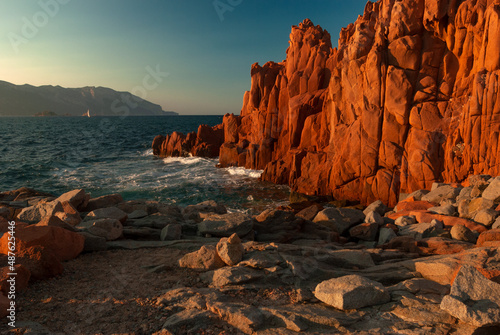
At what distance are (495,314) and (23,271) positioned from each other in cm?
915

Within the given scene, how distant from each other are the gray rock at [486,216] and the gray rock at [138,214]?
543 inches

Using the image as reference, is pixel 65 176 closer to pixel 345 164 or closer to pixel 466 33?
pixel 345 164

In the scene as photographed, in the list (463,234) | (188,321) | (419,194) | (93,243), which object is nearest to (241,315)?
(188,321)

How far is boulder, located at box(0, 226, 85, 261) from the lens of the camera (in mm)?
7863

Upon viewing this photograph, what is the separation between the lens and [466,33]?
20.0m

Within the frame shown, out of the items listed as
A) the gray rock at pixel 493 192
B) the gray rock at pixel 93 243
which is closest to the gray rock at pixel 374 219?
the gray rock at pixel 493 192

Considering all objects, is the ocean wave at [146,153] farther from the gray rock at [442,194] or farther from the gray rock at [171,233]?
the gray rock at [442,194]

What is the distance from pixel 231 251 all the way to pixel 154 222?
540 cm

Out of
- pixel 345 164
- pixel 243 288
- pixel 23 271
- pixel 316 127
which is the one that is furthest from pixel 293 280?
pixel 316 127

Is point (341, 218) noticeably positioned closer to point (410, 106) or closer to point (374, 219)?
point (374, 219)

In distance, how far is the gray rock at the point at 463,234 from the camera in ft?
38.0

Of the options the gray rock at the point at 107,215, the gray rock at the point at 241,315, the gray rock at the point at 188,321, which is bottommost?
the gray rock at the point at 188,321

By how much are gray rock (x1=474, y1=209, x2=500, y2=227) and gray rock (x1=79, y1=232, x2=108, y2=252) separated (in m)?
14.3

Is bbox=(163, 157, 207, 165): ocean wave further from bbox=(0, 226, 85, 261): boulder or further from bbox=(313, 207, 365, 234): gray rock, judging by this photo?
bbox=(0, 226, 85, 261): boulder
